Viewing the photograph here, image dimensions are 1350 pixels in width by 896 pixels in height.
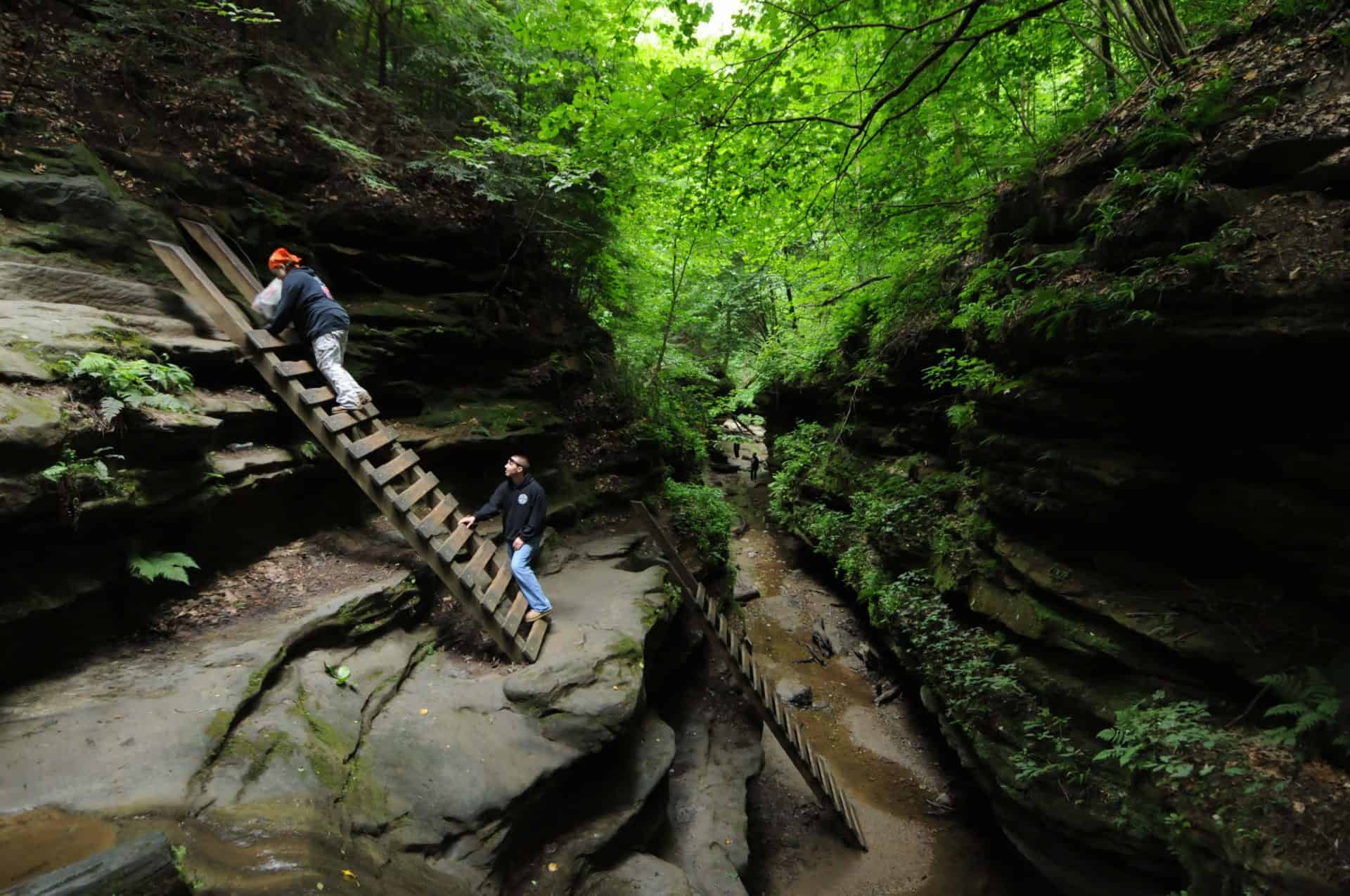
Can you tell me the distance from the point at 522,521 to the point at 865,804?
683 centimetres

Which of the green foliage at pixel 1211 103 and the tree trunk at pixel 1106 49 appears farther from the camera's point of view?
the tree trunk at pixel 1106 49

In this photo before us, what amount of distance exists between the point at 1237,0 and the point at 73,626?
1237cm

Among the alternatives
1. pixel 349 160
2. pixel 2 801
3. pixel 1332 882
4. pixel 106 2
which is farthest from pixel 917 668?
pixel 106 2

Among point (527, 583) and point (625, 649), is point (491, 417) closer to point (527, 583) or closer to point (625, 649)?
point (527, 583)

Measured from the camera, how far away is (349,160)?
855cm

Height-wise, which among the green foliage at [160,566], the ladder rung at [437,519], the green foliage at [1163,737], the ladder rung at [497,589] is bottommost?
the green foliage at [1163,737]

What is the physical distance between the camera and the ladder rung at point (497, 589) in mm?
5590

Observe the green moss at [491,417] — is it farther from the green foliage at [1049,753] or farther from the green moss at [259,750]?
the green foliage at [1049,753]

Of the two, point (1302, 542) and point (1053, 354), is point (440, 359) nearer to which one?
point (1053, 354)

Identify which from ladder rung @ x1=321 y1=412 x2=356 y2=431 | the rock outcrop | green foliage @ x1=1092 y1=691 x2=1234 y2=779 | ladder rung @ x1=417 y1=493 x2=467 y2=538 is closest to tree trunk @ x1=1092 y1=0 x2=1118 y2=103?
the rock outcrop

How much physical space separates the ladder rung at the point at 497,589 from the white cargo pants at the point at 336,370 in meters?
2.49

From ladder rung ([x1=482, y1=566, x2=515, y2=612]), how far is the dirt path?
180 inches

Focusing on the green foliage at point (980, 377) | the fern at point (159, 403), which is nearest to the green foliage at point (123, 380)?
the fern at point (159, 403)

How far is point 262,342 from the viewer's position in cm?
573
